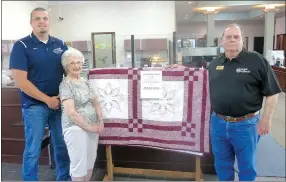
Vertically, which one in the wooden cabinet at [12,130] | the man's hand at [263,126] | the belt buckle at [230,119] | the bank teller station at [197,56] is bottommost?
the wooden cabinet at [12,130]

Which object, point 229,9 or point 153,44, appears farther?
point 229,9

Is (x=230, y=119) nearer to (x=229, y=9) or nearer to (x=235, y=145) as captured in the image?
(x=235, y=145)

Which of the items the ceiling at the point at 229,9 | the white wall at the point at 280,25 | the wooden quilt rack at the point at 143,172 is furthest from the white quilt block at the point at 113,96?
the white wall at the point at 280,25

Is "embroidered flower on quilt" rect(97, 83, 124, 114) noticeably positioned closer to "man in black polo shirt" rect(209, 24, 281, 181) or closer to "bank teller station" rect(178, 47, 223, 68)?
"man in black polo shirt" rect(209, 24, 281, 181)

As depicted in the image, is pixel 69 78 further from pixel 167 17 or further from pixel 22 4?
pixel 167 17

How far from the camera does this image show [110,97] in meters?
2.39

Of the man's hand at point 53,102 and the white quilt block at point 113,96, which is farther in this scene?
the white quilt block at point 113,96

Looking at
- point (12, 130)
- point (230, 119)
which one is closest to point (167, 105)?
point (230, 119)

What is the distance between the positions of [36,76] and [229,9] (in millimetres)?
10947

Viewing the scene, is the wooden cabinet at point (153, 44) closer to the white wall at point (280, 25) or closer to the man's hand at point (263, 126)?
the man's hand at point (263, 126)

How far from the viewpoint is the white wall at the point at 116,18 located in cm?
763

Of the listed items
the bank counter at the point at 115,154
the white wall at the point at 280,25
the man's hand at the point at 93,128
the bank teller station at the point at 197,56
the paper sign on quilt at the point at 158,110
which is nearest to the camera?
the man's hand at the point at 93,128

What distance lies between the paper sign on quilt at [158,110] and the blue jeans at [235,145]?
26cm

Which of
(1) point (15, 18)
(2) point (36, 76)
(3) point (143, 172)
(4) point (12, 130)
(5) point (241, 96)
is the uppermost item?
(1) point (15, 18)
